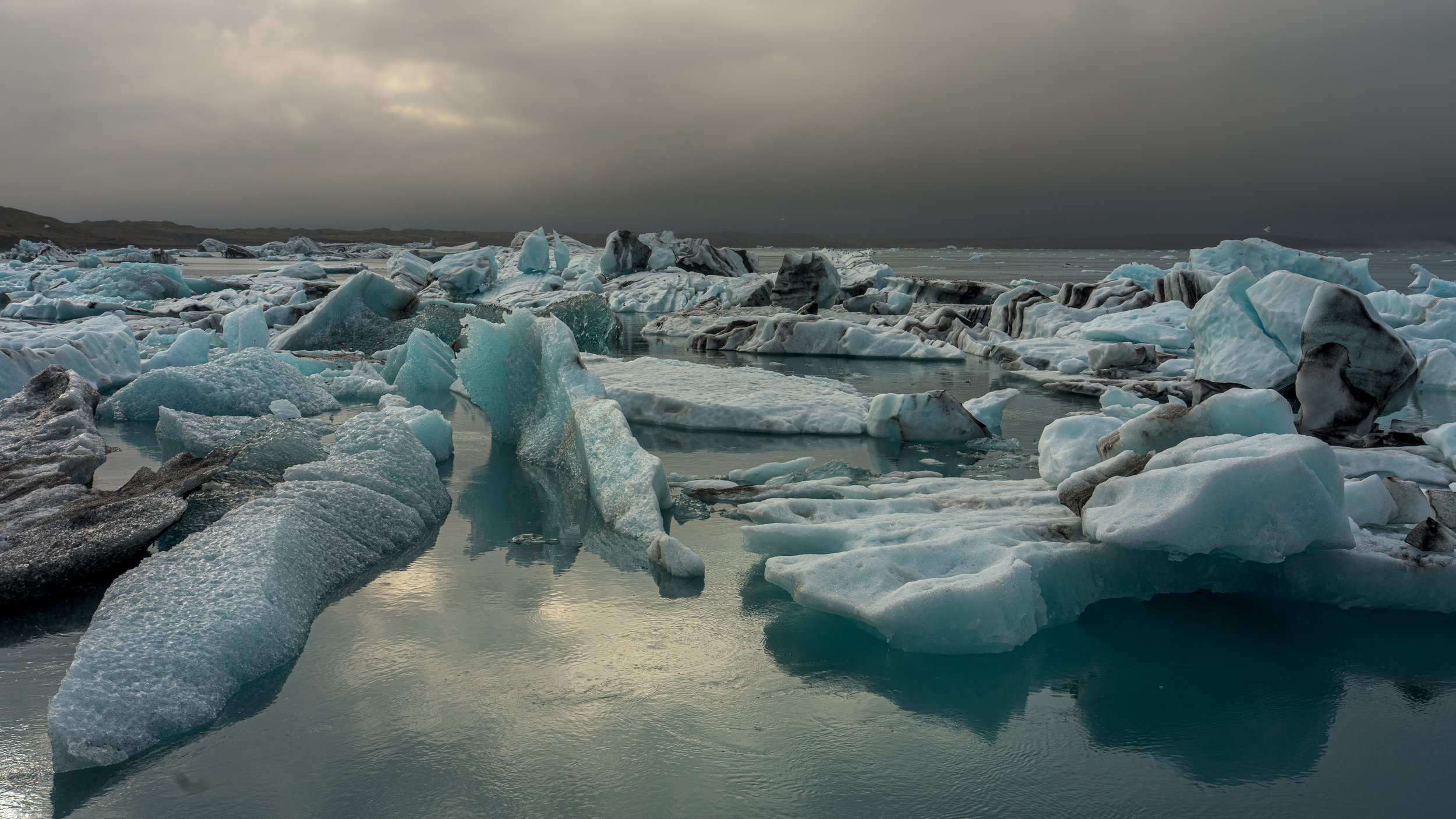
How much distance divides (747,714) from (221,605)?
1.79 meters

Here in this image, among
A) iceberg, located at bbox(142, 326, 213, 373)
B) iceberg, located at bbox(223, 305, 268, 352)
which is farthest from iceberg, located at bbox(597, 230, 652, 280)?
iceberg, located at bbox(142, 326, 213, 373)

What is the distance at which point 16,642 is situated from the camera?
9.97 feet

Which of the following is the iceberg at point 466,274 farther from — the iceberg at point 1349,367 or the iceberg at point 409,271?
the iceberg at point 1349,367

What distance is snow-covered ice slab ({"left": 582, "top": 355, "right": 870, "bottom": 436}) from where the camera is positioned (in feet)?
23.6

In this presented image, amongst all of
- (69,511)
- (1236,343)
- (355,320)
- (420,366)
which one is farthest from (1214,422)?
(355,320)

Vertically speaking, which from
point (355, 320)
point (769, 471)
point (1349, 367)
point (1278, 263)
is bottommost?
point (769, 471)

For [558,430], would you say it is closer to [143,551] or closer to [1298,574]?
[143,551]

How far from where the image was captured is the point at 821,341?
517 inches

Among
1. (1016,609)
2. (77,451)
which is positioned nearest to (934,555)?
(1016,609)

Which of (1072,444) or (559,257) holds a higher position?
(559,257)

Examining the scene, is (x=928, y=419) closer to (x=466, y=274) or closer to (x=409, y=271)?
(x=466, y=274)

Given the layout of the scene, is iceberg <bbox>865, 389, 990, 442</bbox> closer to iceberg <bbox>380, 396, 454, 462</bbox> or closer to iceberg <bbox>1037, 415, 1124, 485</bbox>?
iceberg <bbox>1037, 415, 1124, 485</bbox>

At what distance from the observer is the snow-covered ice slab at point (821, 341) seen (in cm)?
1263

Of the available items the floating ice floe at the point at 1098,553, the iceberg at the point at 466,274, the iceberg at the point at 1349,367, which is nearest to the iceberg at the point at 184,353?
the floating ice floe at the point at 1098,553
